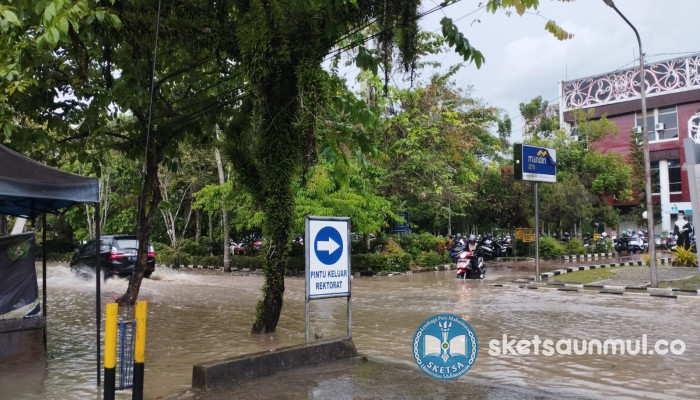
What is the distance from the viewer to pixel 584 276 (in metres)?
19.5

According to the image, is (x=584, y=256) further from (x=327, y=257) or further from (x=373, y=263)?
(x=327, y=257)

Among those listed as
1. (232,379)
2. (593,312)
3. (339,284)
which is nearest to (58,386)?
Answer: (232,379)

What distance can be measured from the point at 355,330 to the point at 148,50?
5493mm

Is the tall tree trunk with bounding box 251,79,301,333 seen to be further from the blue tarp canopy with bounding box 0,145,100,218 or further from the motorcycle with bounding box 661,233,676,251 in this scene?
the motorcycle with bounding box 661,233,676,251

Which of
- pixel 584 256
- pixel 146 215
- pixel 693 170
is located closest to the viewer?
pixel 693 170

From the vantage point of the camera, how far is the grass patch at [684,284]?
15.5 meters

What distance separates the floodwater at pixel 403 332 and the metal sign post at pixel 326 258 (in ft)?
3.54

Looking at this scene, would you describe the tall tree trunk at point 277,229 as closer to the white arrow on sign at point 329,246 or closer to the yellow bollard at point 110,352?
the white arrow on sign at point 329,246

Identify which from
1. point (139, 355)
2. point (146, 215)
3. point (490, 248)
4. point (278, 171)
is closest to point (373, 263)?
point (490, 248)

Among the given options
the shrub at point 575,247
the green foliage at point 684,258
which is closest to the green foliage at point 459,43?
the green foliage at point 684,258

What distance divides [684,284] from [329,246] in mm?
13192

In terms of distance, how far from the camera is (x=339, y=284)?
7488 mm

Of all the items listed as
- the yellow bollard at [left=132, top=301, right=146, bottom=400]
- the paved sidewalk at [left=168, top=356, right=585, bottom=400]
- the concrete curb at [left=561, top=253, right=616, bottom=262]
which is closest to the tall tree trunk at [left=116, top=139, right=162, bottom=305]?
the paved sidewalk at [left=168, top=356, right=585, bottom=400]

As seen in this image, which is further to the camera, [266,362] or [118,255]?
[118,255]
